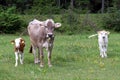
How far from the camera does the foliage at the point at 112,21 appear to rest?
132ft

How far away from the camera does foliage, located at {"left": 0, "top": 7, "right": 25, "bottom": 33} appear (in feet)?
121

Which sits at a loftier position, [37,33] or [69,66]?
[37,33]

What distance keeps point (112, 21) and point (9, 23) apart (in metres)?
9.20

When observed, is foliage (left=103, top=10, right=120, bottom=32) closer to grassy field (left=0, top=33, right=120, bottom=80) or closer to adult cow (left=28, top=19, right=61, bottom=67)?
grassy field (left=0, top=33, right=120, bottom=80)

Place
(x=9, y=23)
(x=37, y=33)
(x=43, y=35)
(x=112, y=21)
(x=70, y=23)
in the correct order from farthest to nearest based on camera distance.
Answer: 1. (x=112, y=21)
2. (x=70, y=23)
3. (x=9, y=23)
4. (x=37, y=33)
5. (x=43, y=35)

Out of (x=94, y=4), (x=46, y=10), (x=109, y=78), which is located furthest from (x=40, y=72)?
(x=94, y=4)

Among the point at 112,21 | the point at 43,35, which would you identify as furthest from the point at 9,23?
the point at 43,35

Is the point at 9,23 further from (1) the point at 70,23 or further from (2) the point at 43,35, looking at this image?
(2) the point at 43,35

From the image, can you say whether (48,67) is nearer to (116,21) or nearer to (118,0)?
(116,21)

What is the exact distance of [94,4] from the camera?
60094 millimetres

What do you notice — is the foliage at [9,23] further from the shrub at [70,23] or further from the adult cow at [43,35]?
the adult cow at [43,35]

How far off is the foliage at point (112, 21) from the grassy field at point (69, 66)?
16.3m

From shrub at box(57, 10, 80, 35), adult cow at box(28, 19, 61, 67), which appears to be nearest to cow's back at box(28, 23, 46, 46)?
adult cow at box(28, 19, 61, 67)

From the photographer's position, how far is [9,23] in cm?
3744
